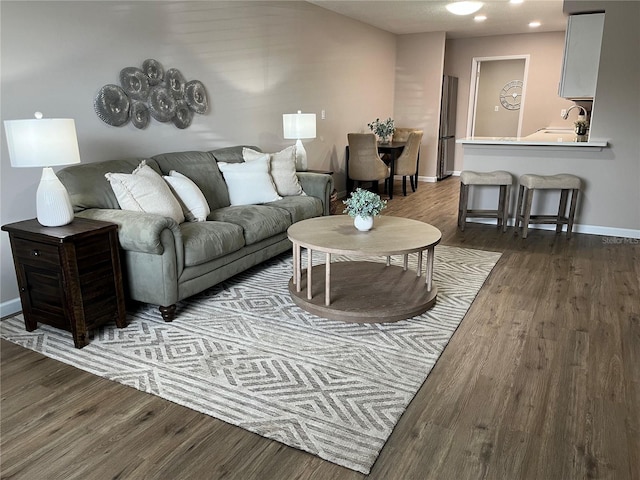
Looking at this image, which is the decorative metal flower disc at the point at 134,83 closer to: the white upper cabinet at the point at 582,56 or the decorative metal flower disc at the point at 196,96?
the decorative metal flower disc at the point at 196,96

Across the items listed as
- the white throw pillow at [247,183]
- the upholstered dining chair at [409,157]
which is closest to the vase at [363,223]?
the white throw pillow at [247,183]

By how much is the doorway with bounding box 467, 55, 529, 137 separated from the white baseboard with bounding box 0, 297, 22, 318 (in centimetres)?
873

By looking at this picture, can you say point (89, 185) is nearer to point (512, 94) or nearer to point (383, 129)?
point (383, 129)

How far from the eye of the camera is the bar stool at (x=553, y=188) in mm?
4637

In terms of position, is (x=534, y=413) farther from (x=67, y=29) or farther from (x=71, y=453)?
(x=67, y=29)

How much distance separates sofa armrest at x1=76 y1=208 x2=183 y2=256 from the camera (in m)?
2.62

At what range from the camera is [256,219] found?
11.6 ft

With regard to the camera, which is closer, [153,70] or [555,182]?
[153,70]

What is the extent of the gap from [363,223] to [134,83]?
2.06 metres

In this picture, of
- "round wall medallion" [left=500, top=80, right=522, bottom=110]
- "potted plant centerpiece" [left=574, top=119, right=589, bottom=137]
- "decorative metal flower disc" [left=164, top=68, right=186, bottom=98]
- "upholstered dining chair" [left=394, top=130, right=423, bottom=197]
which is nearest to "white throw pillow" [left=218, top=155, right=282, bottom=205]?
"decorative metal flower disc" [left=164, top=68, right=186, bottom=98]

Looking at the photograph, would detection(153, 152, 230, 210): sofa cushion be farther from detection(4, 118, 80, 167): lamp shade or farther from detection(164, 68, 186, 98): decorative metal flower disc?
detection(4, 118, 80, 167): lamp shade

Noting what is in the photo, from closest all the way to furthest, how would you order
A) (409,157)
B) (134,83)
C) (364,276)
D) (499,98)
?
1. (364,276)
2. (134,83)
3. (409,157)
4. (499,98)

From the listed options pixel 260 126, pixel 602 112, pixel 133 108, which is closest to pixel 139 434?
pixel 133 108

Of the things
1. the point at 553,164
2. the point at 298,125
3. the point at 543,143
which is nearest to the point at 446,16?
the point at 543,143
